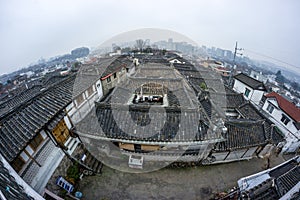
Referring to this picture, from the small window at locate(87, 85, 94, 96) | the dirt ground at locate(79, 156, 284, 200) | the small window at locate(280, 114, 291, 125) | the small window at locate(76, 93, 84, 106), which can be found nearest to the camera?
the dirt ground at locate(79, 156, 284, 200)

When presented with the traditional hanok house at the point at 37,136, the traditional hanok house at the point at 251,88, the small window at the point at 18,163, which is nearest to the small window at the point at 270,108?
the traditional hanok house at the point at 251,88

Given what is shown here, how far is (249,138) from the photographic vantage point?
425 inches

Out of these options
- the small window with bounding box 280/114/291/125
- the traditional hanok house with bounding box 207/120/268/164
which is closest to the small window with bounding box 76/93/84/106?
the traditional hanok house with bounding box 207/120/268/164

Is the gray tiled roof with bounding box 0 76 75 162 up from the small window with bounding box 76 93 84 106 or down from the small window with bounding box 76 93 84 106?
up

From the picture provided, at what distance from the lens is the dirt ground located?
9383mm

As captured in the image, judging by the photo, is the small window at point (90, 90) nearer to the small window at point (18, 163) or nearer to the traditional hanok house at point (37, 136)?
the traditional hanok house at point (37, 136)

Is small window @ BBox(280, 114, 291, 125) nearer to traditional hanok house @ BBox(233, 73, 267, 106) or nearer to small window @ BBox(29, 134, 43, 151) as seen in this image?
traditional hanok house @ BBox(233, 73, 267, 106)

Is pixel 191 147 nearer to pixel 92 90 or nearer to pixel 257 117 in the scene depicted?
pixel 257 117

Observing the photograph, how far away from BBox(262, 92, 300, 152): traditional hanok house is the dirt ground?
244 inches

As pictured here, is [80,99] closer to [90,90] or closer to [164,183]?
[90,90]

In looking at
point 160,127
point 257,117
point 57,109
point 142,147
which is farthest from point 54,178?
point 257,117

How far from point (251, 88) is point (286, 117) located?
20.8ft

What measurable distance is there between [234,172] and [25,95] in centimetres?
1847

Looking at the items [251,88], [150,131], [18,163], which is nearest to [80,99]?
[18,163]
